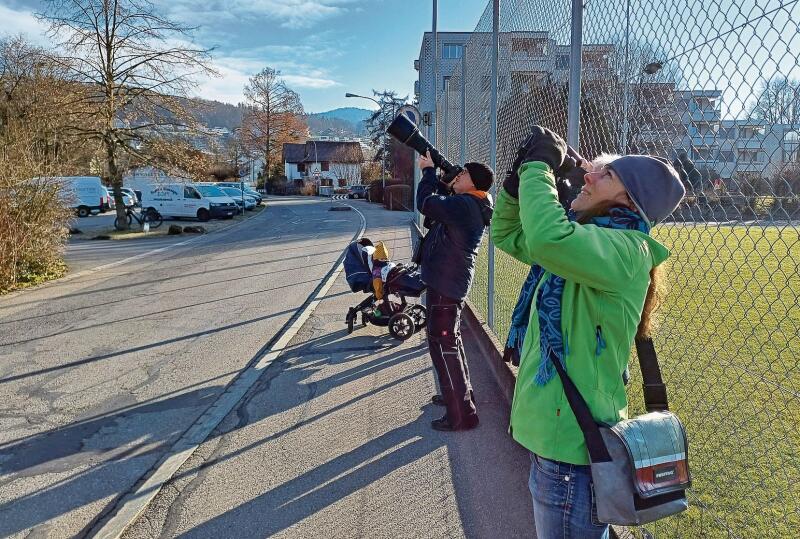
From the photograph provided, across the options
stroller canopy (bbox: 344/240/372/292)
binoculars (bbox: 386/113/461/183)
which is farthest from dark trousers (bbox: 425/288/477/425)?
stroller canopy (bbox: 344/240/372/292)

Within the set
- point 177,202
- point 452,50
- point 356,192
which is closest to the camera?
point 452,50

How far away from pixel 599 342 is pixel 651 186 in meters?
0.53

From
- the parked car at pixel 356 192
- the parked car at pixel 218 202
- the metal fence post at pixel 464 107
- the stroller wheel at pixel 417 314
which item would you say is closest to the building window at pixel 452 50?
the metal fence post at pixel 464 107

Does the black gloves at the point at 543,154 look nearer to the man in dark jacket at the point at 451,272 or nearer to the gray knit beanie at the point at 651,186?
the gray knit beanie at the point at 651,186

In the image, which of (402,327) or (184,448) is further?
(402,327)

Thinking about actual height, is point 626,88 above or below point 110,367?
above

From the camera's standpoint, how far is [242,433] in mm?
4297

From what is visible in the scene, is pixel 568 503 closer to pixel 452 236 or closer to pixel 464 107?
pixel 452 236

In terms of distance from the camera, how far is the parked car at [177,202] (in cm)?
2831

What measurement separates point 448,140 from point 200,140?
16441 mm

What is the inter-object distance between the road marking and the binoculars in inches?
102

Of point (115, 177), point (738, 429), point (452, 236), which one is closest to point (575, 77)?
point (452, 236)

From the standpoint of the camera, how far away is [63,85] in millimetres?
19016

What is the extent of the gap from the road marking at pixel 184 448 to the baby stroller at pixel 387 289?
1031mm
